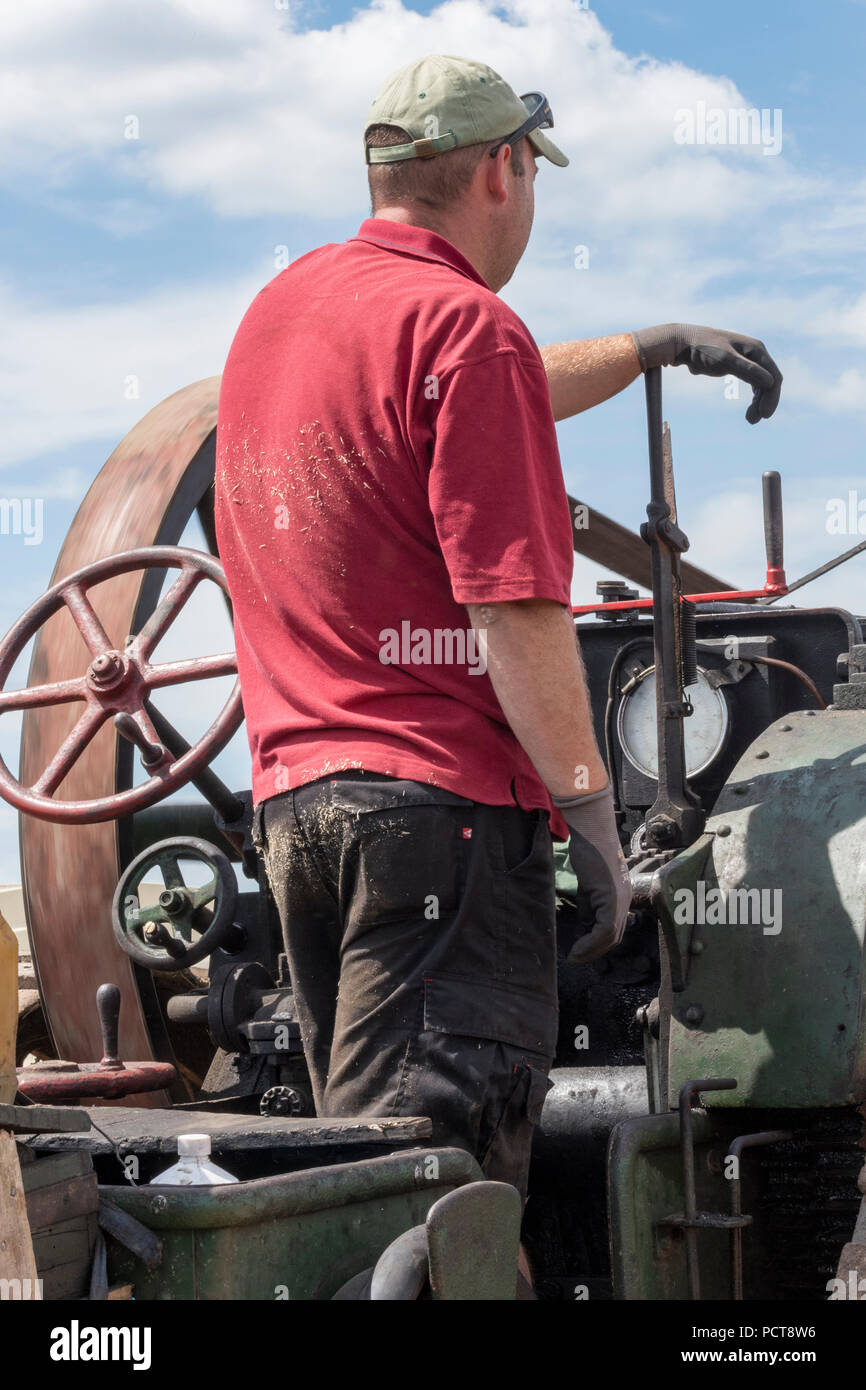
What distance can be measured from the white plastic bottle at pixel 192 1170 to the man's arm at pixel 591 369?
146 centimetres

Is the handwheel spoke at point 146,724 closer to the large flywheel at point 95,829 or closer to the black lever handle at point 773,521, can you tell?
the large flywheel at point 95,829

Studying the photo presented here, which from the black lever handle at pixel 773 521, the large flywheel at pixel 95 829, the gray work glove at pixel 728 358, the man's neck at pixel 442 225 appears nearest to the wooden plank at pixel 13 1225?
the man's neck at pixel 442 225

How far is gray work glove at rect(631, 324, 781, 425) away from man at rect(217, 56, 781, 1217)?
64 centimetres

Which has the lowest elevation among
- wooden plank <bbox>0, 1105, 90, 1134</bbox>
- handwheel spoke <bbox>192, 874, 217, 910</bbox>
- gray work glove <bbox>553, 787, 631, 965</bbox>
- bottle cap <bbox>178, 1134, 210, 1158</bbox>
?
bottle cap <bbox>178, 1134, 210, 1158</bbox>

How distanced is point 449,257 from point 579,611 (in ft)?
5.53

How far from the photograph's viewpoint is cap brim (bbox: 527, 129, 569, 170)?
219 centimetres

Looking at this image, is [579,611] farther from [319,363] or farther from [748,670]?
[319,363]

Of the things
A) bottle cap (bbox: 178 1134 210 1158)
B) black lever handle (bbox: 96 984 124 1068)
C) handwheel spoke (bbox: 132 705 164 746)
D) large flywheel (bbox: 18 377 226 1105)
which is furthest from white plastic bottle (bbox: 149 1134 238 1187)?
large flywheel (bbox: 18 377 226 1105)

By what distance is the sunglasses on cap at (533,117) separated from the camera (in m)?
2.12

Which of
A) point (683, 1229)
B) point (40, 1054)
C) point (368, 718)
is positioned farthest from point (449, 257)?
point (40, 1054)

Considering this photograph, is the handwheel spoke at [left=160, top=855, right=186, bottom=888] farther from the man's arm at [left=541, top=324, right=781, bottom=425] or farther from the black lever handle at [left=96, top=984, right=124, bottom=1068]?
the man's arm at [left=541, top=324, right=781, bottom=425]

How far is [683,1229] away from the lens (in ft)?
7.23

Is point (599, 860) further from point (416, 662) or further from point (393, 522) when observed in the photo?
point (393, 522)

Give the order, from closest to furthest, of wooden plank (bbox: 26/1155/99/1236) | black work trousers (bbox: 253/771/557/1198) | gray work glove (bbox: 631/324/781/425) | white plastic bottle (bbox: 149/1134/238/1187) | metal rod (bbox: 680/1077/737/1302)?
wooden plank (bbox: 26/1155/99/1236), white plastic bottle (bbox: 149/1134/238/1187), black work trousers (bbox: 253/771/557/1198), metal rod (bbox: 680/1077/737/1302), gray work glove (bbox: 631/324/781/425)
